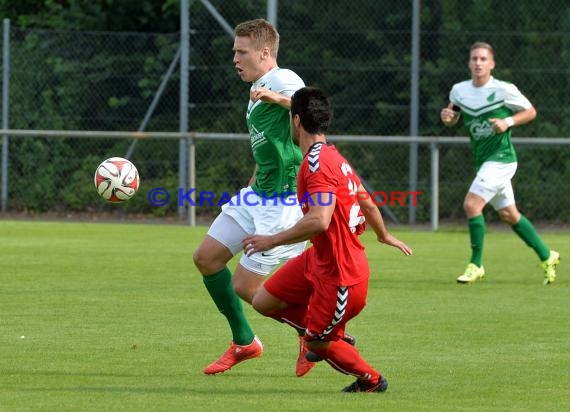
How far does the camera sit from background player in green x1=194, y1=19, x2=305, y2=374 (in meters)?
7.91

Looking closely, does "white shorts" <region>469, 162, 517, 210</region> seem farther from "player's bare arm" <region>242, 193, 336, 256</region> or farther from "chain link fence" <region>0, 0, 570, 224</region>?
"player's bare arm" <region>242, 193, 336, 256</region>

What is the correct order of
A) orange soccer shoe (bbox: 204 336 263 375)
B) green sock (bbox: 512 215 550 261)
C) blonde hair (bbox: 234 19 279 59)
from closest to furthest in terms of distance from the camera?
orange soccer shoe (bbox: 204 336 263 375)
blonde hair (bbox: 234 19 279 59)
green sock (bbox: 512 215 550 261)

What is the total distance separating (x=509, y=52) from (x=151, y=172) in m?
5.63

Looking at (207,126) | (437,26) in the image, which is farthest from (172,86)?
(437,26)

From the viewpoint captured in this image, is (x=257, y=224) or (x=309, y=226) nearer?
(x=309, y=226)

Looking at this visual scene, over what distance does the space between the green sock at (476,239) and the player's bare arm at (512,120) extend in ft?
2.88

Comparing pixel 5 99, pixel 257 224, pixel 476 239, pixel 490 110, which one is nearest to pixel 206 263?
pixel 257 224

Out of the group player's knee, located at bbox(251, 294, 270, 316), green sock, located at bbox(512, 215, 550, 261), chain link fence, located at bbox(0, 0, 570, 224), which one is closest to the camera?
player's knee, located at bbox(251, 294, 270, 316)

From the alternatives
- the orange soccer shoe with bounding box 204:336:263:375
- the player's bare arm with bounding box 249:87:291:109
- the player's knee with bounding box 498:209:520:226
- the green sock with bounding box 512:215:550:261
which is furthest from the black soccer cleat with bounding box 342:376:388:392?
the player's knee with bounding box 498:209:520:226

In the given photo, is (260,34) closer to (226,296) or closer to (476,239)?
(226,296)

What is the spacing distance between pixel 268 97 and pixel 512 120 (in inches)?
218

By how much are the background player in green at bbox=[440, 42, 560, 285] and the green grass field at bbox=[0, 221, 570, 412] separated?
0.56 metres

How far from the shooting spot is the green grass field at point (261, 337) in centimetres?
683

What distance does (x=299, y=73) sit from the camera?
67.7 ft
